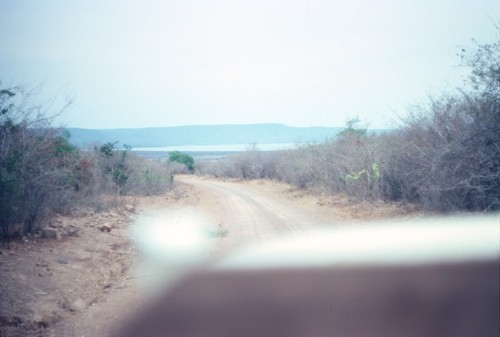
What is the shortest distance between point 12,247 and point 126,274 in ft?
7.51

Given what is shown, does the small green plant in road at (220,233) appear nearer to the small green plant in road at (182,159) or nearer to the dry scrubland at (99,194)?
the dry scrubland at (99,194)

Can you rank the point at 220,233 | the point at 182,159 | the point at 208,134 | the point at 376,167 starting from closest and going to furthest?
1. the point at 220,233
2. the point at 376,167
3. the point at 182,159
4. the point at 208,134

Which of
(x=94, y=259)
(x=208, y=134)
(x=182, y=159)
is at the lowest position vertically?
(x=94, y=259)

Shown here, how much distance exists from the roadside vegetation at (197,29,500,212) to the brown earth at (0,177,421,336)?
112cm

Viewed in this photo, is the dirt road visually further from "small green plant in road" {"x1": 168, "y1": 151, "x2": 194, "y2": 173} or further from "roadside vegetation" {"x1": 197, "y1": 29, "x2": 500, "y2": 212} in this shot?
"small green plant in road" {"x1": 168, "y1": 151, "x2": 194, "y2": 173}

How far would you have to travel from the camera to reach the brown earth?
5164 mm

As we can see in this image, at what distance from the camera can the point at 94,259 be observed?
7.75m

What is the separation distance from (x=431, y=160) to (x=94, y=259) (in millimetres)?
9053

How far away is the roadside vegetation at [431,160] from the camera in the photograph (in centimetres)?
842

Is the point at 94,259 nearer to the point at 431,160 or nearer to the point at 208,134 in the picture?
the point at 431,160

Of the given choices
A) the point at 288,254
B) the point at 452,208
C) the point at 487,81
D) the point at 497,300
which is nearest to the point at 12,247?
the point at 288,254

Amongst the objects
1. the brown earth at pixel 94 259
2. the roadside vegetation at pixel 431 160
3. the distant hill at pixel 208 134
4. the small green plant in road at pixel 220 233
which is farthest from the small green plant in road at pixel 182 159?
the distant hill at pixel 208 134

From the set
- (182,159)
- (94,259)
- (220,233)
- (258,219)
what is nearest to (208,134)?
(182,159)

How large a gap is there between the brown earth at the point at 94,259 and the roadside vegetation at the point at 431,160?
3.67 feet
